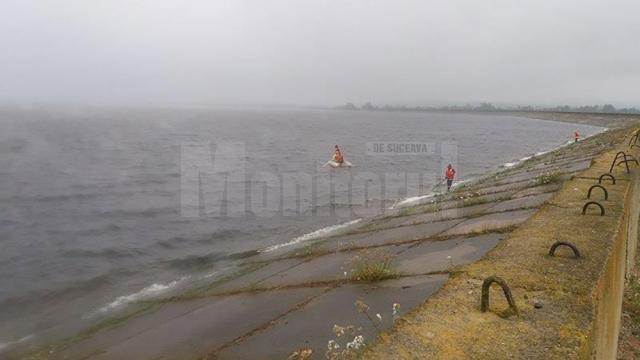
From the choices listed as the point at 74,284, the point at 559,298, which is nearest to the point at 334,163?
the point at 74,284

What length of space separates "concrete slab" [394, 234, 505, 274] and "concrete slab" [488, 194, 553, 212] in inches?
117

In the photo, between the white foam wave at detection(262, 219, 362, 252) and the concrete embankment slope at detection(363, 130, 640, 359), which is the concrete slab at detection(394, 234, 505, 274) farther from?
the white foam wave at detection(262, 219, 362, 252)

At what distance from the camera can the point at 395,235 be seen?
1149 centimetres

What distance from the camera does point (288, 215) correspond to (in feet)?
68.1

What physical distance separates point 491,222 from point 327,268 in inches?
147

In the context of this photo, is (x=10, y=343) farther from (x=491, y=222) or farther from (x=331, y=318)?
(x=491, y=222)

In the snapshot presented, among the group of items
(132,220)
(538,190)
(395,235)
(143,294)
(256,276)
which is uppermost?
(538,190)

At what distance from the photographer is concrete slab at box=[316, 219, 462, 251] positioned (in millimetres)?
10727

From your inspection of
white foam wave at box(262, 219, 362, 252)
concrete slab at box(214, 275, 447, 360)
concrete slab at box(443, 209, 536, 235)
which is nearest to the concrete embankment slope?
concrete slab at box(214, 275, 447, 360)

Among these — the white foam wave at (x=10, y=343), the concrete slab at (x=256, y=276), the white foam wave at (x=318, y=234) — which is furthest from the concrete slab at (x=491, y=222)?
the white foam wave at (x=10, y=343)

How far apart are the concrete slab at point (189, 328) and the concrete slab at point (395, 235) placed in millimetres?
3426

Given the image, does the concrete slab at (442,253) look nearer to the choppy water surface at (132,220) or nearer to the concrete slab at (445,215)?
the concrete slab at (445,215)

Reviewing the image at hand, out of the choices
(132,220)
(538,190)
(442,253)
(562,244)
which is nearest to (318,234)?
(538,190)

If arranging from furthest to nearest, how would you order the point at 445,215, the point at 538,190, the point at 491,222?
the point at 538,190, the point at 445,215, the point at 491,222
